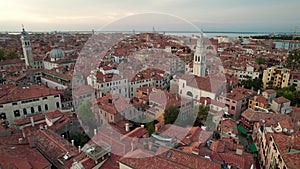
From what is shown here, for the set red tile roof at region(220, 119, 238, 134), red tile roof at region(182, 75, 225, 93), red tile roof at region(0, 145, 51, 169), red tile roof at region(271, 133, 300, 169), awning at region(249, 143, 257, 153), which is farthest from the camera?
red tile roof at region(182, 75, 225, 93)

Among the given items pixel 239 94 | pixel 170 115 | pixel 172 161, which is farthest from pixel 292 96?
pixel 172 161

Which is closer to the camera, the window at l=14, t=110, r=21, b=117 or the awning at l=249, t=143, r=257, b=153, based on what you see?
the awning at l=249, t=143, r=257, b=153

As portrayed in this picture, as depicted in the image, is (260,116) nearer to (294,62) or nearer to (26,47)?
(294,62)

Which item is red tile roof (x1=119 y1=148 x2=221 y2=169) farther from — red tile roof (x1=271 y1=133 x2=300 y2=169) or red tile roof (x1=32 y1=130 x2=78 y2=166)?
red tile roof (x1=271 y1=133 x2=300 y2=169)

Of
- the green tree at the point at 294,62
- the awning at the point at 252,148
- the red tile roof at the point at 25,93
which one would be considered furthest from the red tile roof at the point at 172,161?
the green tree at the point at 294,62

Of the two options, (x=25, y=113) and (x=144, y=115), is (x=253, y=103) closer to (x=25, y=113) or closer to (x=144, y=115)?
(x=144, y=115)

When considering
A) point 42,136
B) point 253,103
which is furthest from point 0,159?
point 253,103

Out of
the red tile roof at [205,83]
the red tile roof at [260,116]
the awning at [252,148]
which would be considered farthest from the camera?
the red tile roof at [205,83]

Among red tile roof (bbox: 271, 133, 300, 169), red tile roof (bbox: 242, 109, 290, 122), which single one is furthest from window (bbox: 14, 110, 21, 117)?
red tile roof (bbox: 242, 109, 290, 122)

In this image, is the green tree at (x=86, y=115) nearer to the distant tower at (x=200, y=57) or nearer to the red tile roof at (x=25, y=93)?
the red tile roof at (x=25, y=93)
